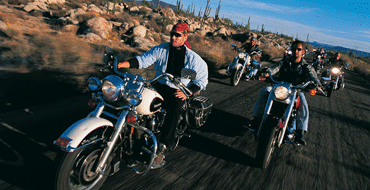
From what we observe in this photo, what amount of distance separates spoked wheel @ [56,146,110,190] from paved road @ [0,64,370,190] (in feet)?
0.38

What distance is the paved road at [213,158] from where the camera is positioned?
2.74 metres

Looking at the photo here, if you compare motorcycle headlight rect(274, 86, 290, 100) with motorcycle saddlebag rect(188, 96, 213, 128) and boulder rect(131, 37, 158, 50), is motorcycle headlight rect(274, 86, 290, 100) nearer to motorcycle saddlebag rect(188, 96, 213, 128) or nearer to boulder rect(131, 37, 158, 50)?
motorcycle saddlebag rect(188, 96, 213, 128)

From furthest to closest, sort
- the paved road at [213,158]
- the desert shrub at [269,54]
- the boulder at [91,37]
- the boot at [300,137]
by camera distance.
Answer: the desert shrub at [269,54], the boulder at [91,37], the boot at [300,137], the paved road at [213,158]

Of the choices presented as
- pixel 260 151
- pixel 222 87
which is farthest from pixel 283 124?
pixel 222 87

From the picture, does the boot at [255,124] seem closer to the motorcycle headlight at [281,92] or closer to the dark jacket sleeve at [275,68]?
the motorcycle headlight at [281,92]

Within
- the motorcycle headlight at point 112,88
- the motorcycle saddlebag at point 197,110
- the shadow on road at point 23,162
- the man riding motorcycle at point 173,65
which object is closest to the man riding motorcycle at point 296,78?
the motorcycle saddlebag at point 197,110

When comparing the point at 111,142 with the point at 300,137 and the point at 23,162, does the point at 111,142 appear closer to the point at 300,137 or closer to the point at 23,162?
the point at 23,162

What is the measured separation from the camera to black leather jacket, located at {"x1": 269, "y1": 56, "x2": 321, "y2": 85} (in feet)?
13.7

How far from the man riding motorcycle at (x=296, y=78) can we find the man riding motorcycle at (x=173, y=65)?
1391 mm

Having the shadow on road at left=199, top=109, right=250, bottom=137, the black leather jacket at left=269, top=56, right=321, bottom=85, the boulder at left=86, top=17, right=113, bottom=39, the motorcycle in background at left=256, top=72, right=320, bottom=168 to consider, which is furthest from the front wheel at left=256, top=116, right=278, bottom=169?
the boulder at left=86, top=17, right=113, bottom=39

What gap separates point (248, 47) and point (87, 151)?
9.32 meters

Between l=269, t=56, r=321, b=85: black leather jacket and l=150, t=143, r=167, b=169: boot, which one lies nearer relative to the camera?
l=150, t=143, r=167, b=169: boot

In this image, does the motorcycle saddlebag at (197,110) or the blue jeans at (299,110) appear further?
the blue jeans at (299,110)

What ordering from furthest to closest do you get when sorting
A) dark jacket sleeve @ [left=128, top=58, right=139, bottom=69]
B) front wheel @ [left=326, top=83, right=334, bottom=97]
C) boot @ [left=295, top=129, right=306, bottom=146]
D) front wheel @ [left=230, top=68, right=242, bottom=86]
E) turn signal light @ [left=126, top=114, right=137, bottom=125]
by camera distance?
1. front wheel @ [left=326, top=83, right=334, bottom=97]
2. front wheel @ [left=230, top=68, right=242, bottom=86]
3. boot @ [left=295, top=129, right=306, bottom=146]
4. dark jacket sleeve @ [left=128, top=58, right=139, bottom=69]
5. turn signal light @ [left=126, top=114, right=137, bottom=125]
